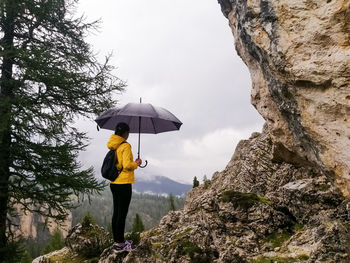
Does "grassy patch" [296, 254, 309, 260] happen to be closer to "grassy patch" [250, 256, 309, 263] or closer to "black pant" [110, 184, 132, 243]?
"grassy patch" [250, 256, 309, 263]

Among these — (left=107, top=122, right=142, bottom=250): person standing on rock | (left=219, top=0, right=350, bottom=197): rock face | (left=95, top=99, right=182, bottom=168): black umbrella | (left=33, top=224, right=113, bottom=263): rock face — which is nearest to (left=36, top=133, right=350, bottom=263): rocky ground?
(left=33, top=224, right=113, bottom=263): rock face

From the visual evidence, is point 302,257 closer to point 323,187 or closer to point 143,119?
point 323,187

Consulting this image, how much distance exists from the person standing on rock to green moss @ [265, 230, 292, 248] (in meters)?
3.72

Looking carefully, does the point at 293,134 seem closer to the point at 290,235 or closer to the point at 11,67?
the point at 290,235

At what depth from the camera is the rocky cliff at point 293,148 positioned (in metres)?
5.88

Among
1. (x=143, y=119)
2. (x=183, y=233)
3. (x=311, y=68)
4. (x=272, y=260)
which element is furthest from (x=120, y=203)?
(x=311, y=68)

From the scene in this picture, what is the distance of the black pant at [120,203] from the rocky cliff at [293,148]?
622 millimetres

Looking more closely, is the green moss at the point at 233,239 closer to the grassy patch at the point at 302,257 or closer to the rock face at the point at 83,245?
the grassy patch at the point at 302,257

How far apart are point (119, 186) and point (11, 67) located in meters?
8.52

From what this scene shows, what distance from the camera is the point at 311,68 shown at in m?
6.20

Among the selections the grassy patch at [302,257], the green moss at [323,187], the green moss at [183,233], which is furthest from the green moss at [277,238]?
the green moss at [183,233]

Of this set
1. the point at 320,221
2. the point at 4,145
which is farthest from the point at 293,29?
the point at 4,145

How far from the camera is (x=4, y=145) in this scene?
10.9 meters

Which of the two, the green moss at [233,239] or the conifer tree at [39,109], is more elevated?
the conifer tree at [39,109]
